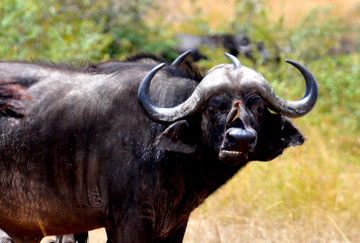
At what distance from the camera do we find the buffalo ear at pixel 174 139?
186 inches

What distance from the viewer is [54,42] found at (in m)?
9.93

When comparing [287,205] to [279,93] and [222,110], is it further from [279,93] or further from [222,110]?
[222,110]

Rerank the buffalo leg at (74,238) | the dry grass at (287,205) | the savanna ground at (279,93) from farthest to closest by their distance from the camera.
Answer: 1. the savanna ground at (279,93)
2. the dry grass at (287,205)
3. the buffalo leg at (74,238)

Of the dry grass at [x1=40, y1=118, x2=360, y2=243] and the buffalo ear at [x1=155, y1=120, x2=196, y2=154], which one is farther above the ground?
the buffalo ear at [x1=155, y1=120, x2=196, y2=154]

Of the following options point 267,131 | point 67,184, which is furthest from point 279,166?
point 67,184

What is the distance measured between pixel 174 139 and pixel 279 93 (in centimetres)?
412

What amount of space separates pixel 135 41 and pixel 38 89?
7161 millimetres

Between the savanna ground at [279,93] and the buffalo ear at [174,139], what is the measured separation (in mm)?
1860

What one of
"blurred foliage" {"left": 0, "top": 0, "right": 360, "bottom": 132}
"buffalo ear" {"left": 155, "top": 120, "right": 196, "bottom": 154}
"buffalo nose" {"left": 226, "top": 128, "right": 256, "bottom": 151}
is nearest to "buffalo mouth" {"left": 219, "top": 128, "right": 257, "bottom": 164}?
"buffalo nose" {"left": 226, "top": 128, "right": 256, "bottom": 151}

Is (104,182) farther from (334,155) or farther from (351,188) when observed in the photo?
(334,155)

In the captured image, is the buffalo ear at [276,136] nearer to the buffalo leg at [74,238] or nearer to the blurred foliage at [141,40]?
the buffalo leg at [74,238]

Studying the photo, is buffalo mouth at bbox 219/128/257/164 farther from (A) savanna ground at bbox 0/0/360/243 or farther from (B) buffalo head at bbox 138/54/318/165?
(A) savanna ground at bbox 0/0/360/243

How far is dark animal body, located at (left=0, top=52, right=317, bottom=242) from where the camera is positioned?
4.72m

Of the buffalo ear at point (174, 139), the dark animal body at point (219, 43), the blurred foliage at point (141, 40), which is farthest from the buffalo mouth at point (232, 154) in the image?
the dark animal body at point (219, 43)
